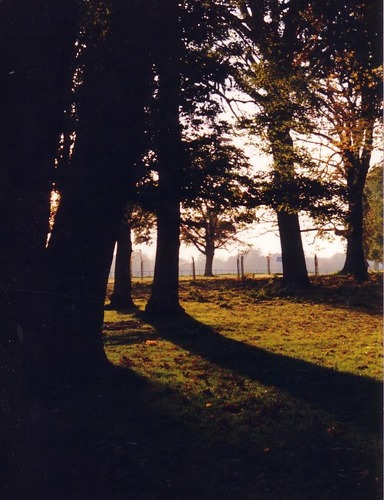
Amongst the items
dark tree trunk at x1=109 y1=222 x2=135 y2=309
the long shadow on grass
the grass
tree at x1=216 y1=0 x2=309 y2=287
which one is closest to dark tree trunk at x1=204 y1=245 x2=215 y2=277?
dark tree trunk at x1=109 y1=222 x2=135 y2=309

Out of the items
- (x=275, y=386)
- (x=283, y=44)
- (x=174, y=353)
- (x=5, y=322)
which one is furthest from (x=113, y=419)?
(x=283, y=44)

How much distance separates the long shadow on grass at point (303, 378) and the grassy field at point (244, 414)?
0.06ft

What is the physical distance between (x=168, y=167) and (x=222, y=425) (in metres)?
7.80

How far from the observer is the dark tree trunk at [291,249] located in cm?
2328

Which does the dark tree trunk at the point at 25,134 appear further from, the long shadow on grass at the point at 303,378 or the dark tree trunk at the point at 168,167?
the long shadow on grass at the point at 303,378

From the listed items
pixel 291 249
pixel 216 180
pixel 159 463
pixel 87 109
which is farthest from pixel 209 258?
pixel 159 463

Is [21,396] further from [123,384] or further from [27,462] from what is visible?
[123,384]

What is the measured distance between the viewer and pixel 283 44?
10164 mm

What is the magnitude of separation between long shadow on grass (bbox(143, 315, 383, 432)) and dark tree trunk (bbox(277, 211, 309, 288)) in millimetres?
12469

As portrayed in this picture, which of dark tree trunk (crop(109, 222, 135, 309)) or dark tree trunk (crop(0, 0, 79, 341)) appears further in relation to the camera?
dark tree trunk (crop(109, 222, 135, 309))

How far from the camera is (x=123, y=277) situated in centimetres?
1941

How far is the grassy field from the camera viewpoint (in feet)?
13.7

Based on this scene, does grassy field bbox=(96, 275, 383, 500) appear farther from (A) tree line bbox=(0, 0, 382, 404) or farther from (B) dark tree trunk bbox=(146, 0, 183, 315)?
(B) dark tree trunk bbox=(146, 0, 183, 315)

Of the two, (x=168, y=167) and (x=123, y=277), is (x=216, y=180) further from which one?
(x=123, y=277)
